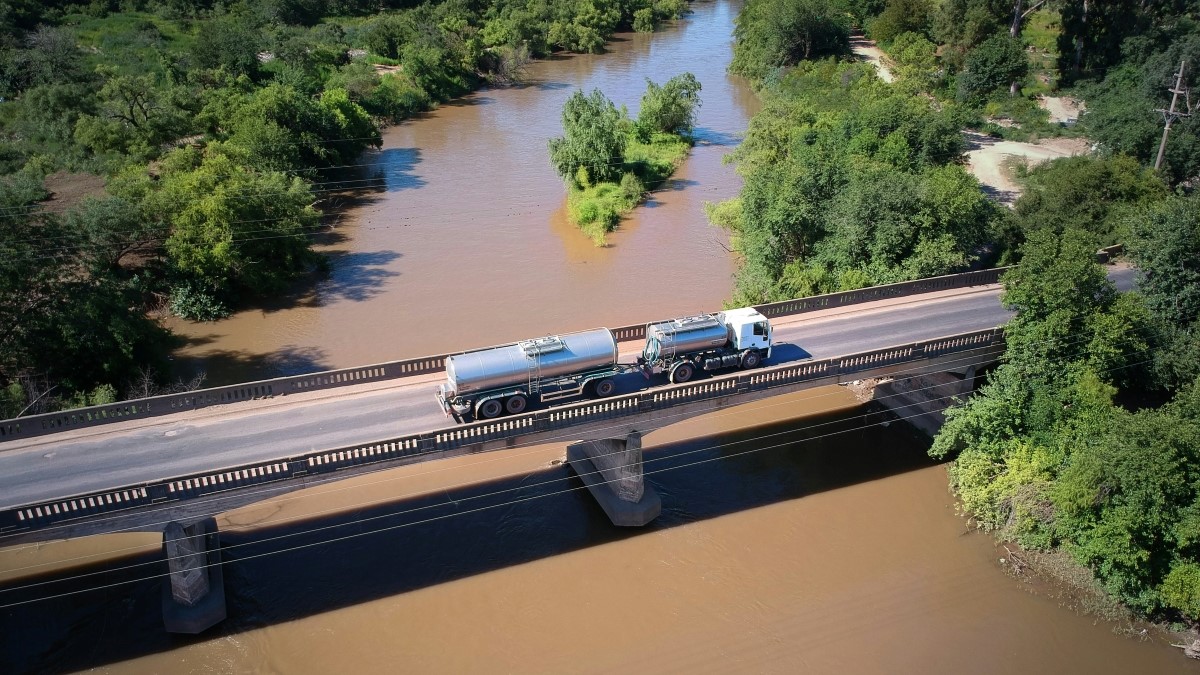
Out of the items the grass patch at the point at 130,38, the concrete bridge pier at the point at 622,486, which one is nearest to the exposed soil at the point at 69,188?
the grass patch at the point at 130,38

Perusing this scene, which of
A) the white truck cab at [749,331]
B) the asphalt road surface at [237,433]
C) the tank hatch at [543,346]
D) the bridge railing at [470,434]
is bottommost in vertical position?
the asphalt road surface at [237,433]

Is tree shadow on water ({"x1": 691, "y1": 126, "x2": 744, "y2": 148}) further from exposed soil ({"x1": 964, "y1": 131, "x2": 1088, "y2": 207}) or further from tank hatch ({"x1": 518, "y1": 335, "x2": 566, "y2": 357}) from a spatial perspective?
tank hatch ({"x1": 518, "y1": 335, "x2": 566, "y2": 357})

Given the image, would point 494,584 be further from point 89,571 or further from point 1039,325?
point 1039,325

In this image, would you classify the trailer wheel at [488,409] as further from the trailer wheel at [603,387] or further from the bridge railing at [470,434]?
the trailer wheel at [603,387]

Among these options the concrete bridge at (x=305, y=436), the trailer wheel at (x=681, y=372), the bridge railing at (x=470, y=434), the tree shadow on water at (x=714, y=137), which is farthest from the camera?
the tree shadow on water at (x=714, y=137)

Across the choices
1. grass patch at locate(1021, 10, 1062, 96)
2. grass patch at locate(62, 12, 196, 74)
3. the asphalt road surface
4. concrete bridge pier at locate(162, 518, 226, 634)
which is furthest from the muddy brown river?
grass patch at locate(1021, 10, 1062, 96)

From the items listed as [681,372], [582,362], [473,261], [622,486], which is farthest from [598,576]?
[473,261]
